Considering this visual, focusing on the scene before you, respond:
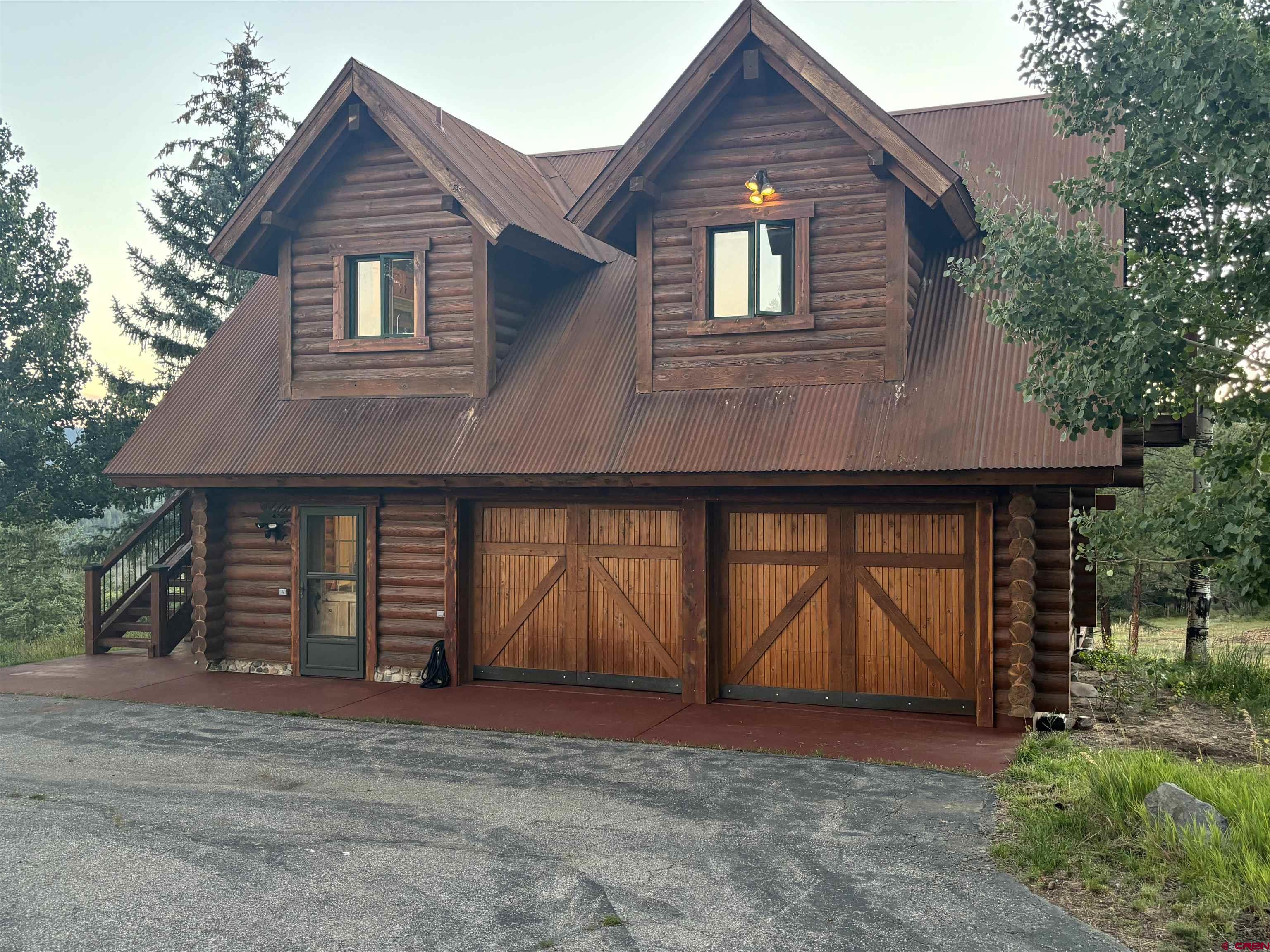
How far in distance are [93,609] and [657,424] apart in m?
9.81

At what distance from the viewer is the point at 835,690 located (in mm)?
11961

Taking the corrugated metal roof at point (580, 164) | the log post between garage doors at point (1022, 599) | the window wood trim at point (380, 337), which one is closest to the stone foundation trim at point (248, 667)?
the window wood trim at point (380, 337)

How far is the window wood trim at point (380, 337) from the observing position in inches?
559

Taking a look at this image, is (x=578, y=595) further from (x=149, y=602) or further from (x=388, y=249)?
(x=149, y=602)

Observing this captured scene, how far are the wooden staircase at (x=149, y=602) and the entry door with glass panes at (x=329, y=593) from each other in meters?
2.86

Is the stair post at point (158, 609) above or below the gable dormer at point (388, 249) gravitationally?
below

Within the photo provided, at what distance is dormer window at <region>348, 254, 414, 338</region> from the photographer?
1451 cm

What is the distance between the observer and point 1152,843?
6879 mm

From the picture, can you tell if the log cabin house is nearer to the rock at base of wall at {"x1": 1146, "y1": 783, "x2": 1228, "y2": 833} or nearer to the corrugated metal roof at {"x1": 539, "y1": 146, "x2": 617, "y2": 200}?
the corrugated metal roof at {"x1": 539, "y1": 146, "x2": 617, "y2": 200}

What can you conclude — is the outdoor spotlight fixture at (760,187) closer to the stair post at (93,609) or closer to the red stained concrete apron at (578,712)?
the red stained concrete apron at (578,712)

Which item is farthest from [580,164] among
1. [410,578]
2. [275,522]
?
[410,578]

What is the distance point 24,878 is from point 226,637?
8.23 m

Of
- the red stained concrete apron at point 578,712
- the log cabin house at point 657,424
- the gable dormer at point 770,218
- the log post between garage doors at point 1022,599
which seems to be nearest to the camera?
the red stained concrete apron at point 578,712

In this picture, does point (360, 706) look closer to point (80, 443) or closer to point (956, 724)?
point (956, 724)
